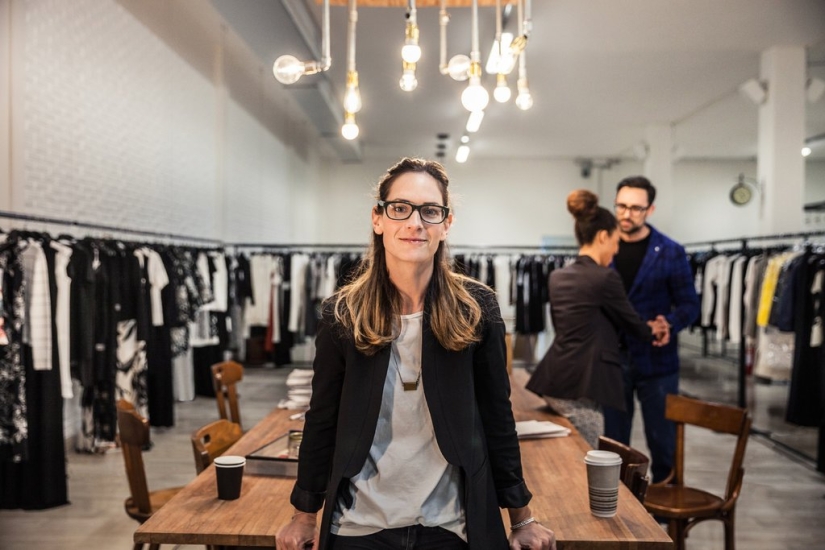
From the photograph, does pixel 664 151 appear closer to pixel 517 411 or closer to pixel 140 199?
pixel 140 199

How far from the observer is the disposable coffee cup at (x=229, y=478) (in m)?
1.95

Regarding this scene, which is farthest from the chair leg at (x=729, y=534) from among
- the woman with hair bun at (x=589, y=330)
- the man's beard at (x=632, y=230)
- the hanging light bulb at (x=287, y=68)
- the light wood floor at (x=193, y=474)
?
the hanging light bulb at (x=287, y=68)

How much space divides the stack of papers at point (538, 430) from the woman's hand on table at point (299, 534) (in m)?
1.17

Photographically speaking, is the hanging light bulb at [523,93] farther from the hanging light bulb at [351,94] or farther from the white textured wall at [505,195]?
the white textured wall at [505,195]

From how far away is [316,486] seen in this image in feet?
5.18

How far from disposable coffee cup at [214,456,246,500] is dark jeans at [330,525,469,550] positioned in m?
Result: 0.53

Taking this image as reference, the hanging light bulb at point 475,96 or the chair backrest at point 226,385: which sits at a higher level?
the hanging light bulb at point 475,96

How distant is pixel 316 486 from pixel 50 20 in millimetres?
4990

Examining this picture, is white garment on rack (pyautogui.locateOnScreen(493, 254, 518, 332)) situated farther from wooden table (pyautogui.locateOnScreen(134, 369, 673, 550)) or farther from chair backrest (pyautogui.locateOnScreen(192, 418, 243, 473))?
wooden table (pyautogui.locateOnScreen(134, 369, 673, 550))

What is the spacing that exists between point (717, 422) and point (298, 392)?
5.95 feet

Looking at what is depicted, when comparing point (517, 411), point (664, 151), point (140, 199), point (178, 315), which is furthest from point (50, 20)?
point (664, 151)

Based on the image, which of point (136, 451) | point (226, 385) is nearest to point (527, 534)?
point (136, 451)

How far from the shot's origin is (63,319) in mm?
4398

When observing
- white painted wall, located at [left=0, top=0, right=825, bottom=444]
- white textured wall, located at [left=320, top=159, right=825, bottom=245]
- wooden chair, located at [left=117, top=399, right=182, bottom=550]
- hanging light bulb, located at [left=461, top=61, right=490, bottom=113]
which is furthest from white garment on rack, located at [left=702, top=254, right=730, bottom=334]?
white textured wall, located at [left=320, top=159, right=825, bottom=245]
